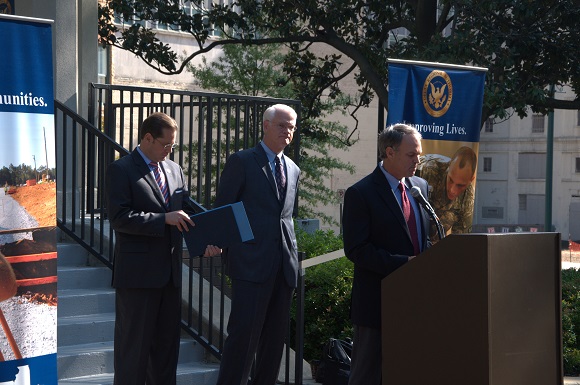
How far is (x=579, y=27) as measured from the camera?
14.7 m

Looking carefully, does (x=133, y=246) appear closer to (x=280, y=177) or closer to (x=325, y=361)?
(x=280, y=177)

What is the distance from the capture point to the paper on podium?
608cm

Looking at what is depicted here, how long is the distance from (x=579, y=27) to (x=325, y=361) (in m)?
8.47

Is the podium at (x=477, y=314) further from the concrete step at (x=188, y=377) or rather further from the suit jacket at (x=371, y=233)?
the concrete step at (x=188, y=377)

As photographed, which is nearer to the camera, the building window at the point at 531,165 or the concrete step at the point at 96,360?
the concrete step at the point at 96,360

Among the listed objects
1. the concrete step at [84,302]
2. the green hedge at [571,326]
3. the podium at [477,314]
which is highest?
the podium at [477,314]

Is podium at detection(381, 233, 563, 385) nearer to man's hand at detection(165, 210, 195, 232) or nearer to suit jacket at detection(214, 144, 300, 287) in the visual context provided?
man's hand at detection(165, 210, 195, 232)

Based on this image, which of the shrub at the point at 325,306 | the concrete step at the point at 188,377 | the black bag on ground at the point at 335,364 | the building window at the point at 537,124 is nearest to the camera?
the concrete step at the point at 188,377

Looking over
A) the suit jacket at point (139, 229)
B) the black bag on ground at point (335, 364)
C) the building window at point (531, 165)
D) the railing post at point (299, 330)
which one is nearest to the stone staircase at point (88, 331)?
the railing post at point (299, 330)

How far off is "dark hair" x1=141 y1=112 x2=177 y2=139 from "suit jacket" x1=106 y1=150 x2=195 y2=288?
0.71 feet

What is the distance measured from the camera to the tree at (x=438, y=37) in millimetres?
13758

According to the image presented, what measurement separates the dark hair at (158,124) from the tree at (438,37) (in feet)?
24.9

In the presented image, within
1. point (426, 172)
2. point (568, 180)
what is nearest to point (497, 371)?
point (426, 172)

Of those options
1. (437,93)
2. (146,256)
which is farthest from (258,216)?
(437,93)
